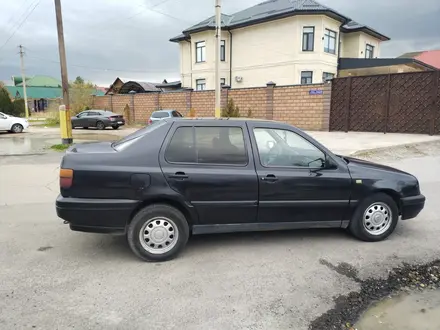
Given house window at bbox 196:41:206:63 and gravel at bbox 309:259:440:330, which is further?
house window at bbox 196:41:206:63

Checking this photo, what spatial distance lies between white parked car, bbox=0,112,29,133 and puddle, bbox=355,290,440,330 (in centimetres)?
2344

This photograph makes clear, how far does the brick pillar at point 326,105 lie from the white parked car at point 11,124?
18.7m

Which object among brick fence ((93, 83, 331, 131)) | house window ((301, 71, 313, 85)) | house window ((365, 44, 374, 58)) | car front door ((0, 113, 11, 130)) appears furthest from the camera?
house window ((365, 44, 374, 58))

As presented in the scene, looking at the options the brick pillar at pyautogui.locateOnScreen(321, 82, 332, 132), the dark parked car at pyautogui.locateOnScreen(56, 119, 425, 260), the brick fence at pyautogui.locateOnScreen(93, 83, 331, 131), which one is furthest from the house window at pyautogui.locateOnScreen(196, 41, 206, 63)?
the dark parked car at pyautogui.locateOnScreen(56, 119, 425, 260)

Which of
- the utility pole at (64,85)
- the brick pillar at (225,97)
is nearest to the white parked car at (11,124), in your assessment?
the utility pole at (64,85)

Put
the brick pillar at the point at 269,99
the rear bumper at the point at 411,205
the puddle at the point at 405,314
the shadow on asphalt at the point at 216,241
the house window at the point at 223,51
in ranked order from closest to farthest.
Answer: the puddle at the point at 405,314, the shadow on asphalt at the point at 216,241, the rear bumper at the point at 411,205, the brick pillar at the point at 269,99, the house window at the point at 223,51

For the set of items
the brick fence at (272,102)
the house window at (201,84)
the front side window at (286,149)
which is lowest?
the front side window at (286,149)

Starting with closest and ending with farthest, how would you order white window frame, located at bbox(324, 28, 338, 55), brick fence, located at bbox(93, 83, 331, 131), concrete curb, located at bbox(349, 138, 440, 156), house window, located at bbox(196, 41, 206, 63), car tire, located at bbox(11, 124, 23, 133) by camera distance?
1. concrete curb, located at bbox(349, 138, 440, 156)
2. brick fence, located at bbox(93, 83, 331, 131)
3. car tire, located at bbox(11, 124, 23, 133)
4. white window frame, located at bbox(324, 28, 338, 55)
5. house window, located at bbox(196, 41, 206, 63)

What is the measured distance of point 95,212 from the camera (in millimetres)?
3660

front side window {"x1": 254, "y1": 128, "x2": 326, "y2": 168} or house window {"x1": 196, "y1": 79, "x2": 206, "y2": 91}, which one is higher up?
house window {"x1": 196, "y1": 79, "x2": 206, "y2": 91}

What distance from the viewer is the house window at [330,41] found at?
1077 inches

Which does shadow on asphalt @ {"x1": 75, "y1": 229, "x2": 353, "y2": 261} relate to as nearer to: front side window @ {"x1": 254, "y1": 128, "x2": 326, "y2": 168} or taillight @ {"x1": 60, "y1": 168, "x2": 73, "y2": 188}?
taillight @ {"x1": 60, "y1": 168, "x2": 73, "y2": 188}

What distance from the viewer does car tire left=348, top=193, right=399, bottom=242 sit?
4.29 metres

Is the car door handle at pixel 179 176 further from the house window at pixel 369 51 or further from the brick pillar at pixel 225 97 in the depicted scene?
the house window at pixel 369 51
